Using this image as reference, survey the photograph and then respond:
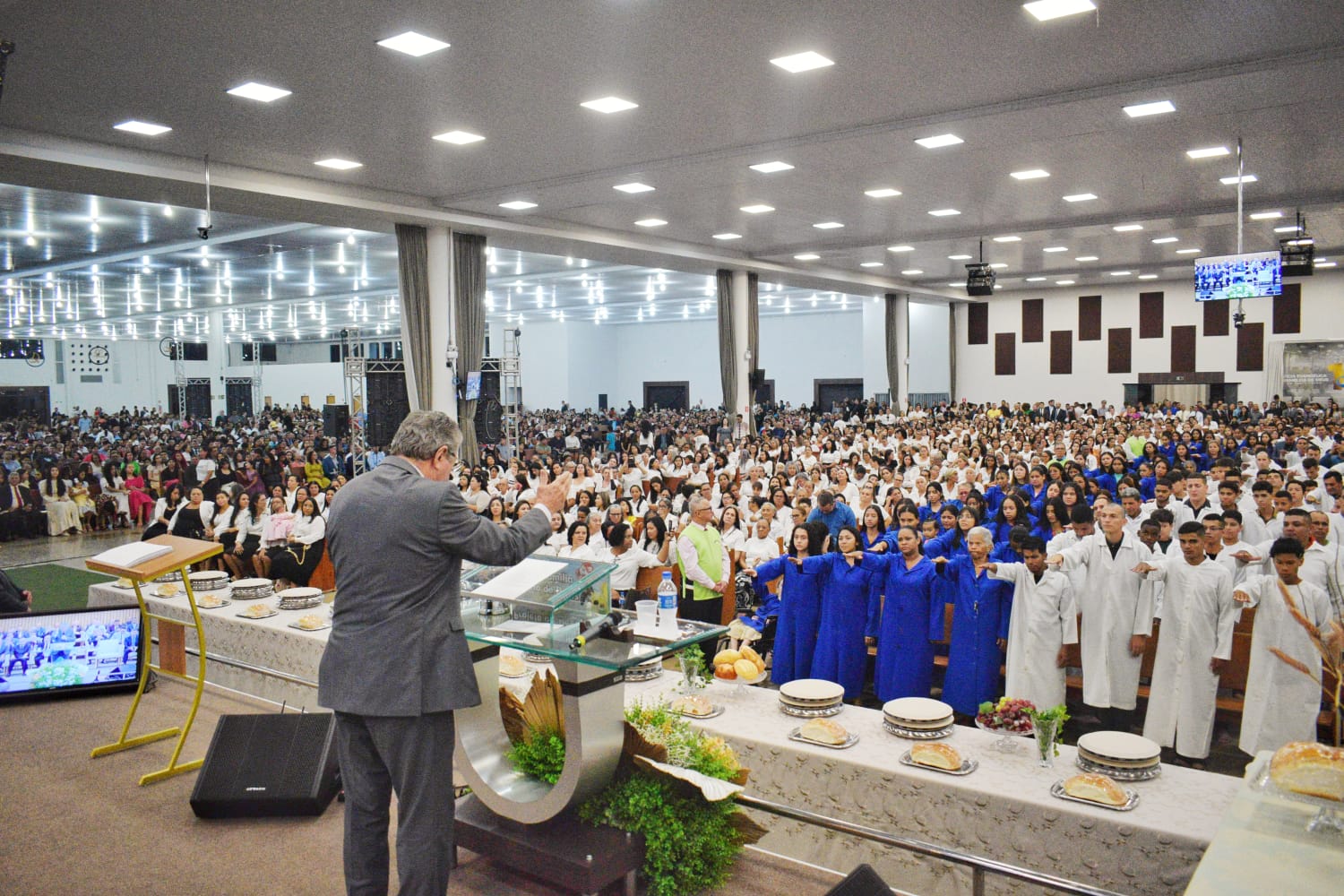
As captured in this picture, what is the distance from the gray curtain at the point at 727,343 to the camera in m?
20.2

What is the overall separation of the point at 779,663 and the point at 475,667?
3.85 m

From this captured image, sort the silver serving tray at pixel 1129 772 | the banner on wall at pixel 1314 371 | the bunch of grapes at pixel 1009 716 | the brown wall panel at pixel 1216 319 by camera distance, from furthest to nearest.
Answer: the brown wall panel at pixel 1216 319
the banner on wall at pixel 1314 371
the bunch of grapes at pixel 1009 716
the silver serving tray at pixel 1129 772

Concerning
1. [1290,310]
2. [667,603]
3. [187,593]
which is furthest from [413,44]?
[1290,310]

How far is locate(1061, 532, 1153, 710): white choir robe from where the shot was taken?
19.9 ft

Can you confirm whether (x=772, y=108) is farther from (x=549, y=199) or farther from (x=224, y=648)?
(x=224, y=648)

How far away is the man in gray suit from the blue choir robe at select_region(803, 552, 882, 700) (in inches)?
159

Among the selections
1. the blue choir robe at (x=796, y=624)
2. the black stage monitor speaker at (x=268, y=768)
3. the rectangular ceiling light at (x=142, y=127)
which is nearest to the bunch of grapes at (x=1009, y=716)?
the black stage monitor speaker at (x=268, y=768)

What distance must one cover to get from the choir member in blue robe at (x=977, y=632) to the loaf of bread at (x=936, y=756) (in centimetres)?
263

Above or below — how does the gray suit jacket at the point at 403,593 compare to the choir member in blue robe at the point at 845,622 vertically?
above

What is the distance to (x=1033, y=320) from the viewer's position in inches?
1211

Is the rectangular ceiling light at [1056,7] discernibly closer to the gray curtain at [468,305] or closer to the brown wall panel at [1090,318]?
the gray curtain at [468,305]

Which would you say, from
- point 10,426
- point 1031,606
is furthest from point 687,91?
point 10,426

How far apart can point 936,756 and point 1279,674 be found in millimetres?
2896

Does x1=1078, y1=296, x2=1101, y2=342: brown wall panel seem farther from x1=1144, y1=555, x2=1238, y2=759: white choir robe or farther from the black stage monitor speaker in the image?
the black stage monitor speaker
